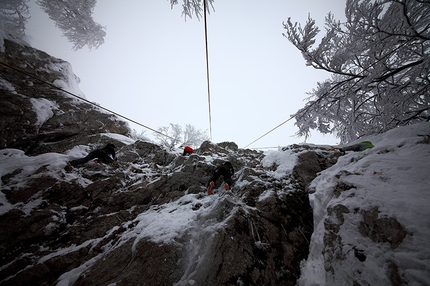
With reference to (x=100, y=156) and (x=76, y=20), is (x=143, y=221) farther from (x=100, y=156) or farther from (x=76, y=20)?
(x=76, y=20)

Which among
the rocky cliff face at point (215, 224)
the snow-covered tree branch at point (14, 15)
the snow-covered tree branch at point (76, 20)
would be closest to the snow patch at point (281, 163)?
the rocky cliff face at point (215, 224)

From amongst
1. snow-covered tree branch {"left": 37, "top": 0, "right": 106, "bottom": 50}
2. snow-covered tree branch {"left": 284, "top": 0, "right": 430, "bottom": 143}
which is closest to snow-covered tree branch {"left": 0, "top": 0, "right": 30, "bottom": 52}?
snow-covered tree branch {"left": 37, "top": 0, "right": 106, "bottom": 50}

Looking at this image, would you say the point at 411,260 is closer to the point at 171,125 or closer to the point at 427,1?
the point at 427,1

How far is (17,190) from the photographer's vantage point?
349 cm

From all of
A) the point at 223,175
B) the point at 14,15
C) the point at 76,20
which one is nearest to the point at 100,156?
the point at 223,175

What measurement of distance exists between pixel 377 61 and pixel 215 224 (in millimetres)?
5500

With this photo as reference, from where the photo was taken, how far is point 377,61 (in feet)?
12.0

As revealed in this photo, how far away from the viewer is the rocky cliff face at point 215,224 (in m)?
1.83

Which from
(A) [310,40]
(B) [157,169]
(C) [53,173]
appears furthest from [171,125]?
(A) [310,40]

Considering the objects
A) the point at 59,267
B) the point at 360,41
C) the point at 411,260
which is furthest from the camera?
the point at 360,41

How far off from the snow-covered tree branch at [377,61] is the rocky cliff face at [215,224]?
5.75 feet

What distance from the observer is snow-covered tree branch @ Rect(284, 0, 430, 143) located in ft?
10.9

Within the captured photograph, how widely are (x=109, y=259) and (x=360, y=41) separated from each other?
7.62 m

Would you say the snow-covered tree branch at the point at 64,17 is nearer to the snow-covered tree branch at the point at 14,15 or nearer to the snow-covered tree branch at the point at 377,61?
the snow-covered tree branch at the point at 14,15
